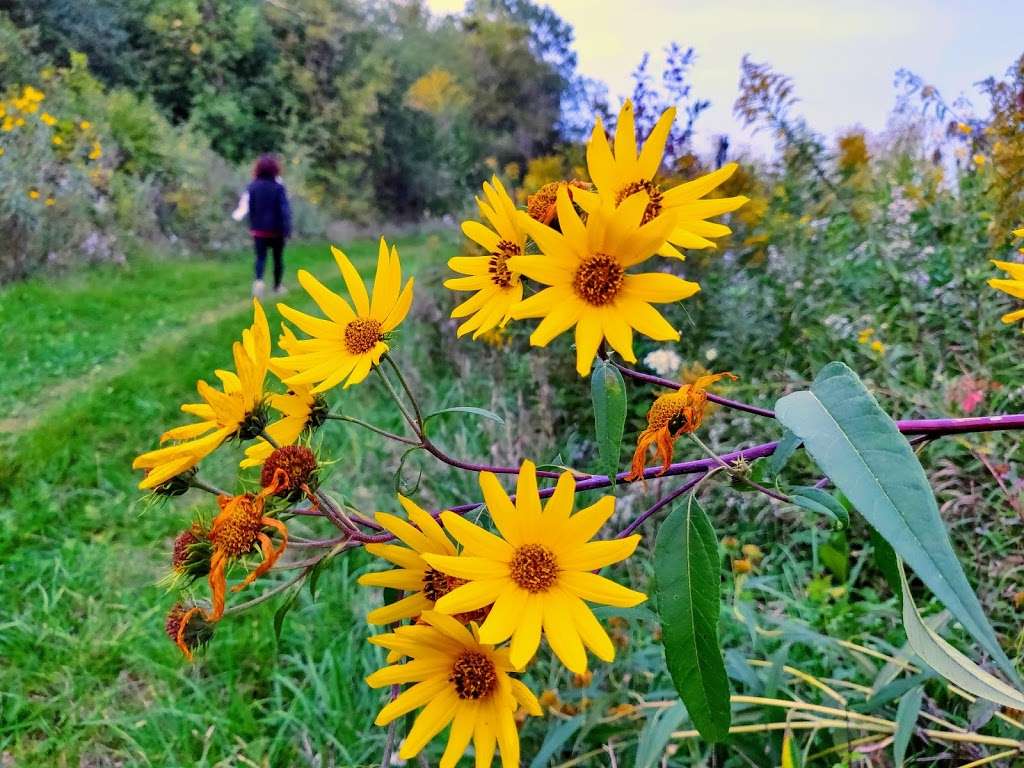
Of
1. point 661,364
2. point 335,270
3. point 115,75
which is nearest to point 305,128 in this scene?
point 115,75

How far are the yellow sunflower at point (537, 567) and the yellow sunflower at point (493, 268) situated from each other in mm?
181

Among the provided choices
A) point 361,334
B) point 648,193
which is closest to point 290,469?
point 361,334

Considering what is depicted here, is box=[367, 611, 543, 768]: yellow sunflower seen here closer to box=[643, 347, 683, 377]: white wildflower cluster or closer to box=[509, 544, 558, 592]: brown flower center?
box=[509, 544, 558, 592]: brown flower center

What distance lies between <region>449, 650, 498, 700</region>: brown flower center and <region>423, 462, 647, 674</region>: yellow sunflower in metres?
0.06

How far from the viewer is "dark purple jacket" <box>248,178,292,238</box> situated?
7355mm

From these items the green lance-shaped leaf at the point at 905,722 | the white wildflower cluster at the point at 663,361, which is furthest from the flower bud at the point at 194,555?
the white wildflower cluster at the point at 663,361

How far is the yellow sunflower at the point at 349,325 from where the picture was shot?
695 mm

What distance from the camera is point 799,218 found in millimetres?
3203

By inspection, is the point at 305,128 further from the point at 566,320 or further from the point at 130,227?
the point at 566,320

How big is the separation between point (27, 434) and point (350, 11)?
15.1m

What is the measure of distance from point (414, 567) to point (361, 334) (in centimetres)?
24

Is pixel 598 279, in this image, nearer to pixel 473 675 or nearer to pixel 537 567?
pixel 537 567

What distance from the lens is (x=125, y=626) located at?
212 centimetres

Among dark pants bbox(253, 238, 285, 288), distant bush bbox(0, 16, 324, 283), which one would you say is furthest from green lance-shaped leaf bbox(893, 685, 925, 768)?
dark pants bbox(253, 238, 285, 288)
